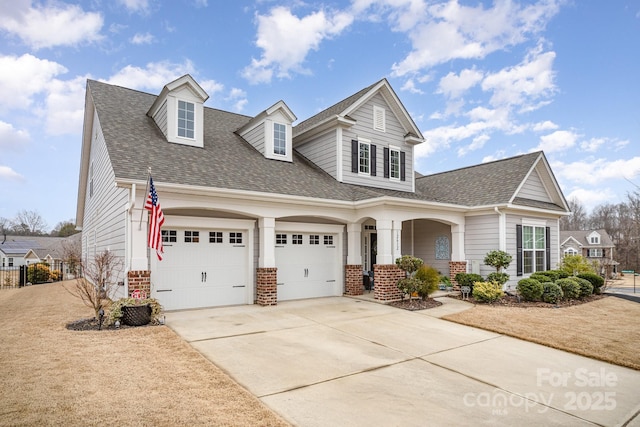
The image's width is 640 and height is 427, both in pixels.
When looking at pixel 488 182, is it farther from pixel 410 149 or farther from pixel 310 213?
pixel 310 213

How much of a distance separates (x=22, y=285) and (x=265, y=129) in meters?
18.5

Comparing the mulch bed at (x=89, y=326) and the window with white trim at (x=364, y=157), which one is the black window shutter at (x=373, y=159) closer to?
the window with white trim at (x=364, y=157)

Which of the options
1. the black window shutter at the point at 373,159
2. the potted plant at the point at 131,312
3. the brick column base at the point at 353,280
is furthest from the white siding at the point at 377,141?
the potted plant at the point at 131,312

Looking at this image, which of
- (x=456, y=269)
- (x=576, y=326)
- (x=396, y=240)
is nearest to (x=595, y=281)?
(x=456, y=269)

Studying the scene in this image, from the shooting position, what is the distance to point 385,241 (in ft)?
38.0

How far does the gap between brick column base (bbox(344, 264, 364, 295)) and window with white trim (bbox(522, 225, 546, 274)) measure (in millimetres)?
6756

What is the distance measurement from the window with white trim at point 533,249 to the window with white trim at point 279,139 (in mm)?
9873

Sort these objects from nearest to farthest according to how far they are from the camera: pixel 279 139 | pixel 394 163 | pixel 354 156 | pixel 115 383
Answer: pixel 115 383, pixel 279 139, pixel 354 156, pixel 394 163

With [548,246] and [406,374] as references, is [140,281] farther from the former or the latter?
[548,246]

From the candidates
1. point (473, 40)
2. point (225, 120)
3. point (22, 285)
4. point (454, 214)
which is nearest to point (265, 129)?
point (225, 120)

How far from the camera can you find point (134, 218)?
8648mm

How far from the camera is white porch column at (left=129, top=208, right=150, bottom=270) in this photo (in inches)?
337

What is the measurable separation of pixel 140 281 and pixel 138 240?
965mm

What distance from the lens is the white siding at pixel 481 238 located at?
13602mm
